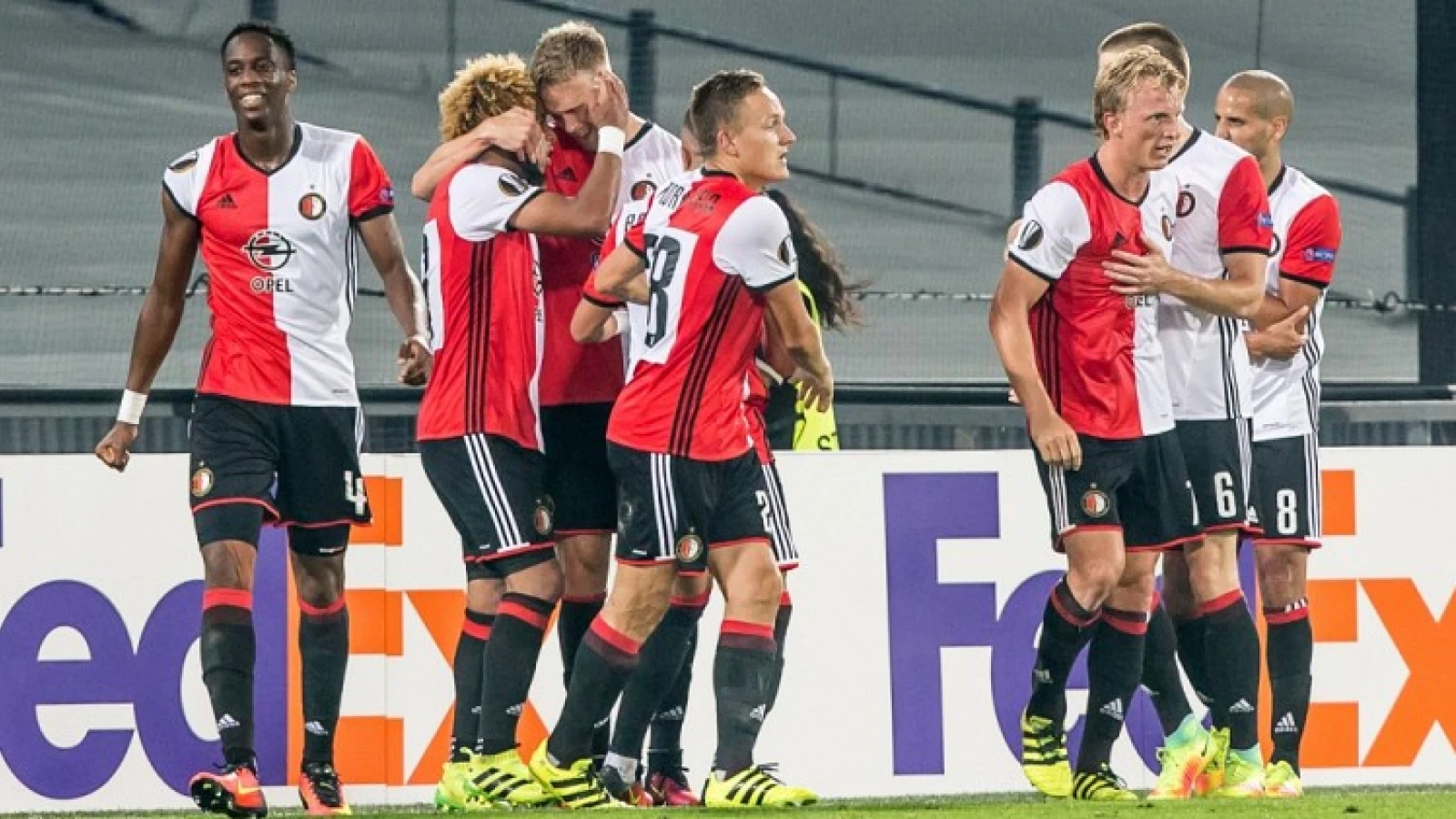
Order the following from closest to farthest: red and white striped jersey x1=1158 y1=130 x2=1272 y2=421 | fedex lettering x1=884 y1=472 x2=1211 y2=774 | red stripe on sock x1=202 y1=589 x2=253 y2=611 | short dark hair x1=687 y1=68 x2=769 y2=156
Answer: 1. short dark hair x1=687 y1=68 x2=769 y2=156
2. red stripe on sock x1=202 y1=589 x2=253 y2=611
3. red and white striped jersey x1=1158 y1=130 x2=1272 y2=421
4. fedex lettering x1=884 y1=472 x2=1211 y2=774

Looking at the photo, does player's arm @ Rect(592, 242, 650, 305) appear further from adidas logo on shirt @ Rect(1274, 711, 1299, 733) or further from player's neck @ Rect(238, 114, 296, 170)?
adidas logo on shirt @ Rect(1274, 711, 1299, 733)

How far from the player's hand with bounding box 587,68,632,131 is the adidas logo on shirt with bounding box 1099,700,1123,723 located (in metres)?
1.84

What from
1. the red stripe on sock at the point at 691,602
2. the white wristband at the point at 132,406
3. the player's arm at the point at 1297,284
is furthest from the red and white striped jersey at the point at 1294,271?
the white wristband at the point at 132,406

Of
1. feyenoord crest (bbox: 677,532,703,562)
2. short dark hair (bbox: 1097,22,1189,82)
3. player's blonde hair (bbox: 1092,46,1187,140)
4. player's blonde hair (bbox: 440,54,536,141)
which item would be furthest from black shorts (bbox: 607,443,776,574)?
short dark hair (bbox: 1097,22,1189,82)

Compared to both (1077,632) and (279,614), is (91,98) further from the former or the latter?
(1077,632)

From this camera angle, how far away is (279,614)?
8.05m

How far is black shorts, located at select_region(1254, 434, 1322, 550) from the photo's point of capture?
25.8ft

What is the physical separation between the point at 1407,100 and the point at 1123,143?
13.7 ft

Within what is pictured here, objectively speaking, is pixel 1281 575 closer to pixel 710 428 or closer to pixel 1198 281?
pixel 1198 281

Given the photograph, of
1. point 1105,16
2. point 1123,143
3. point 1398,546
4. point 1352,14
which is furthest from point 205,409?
point 1352,14

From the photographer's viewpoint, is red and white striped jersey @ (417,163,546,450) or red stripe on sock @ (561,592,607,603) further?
red stripe on sock @ (561,592,607,603)

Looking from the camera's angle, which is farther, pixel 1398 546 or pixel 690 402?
pixel 1398 546

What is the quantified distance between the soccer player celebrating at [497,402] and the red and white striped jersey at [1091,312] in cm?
104

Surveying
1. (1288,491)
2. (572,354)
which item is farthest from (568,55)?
(1288,491)
